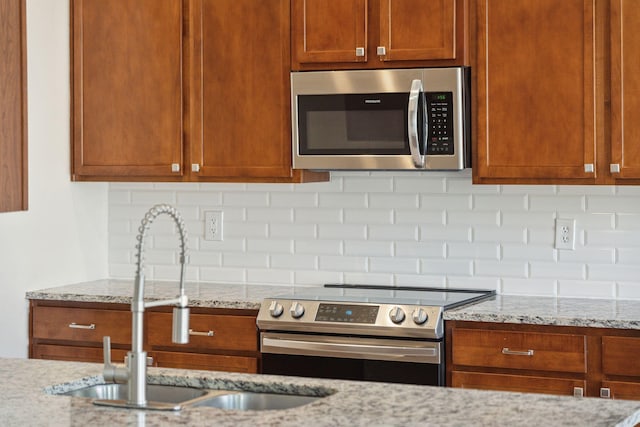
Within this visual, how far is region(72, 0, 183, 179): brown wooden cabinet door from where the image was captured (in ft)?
14.6

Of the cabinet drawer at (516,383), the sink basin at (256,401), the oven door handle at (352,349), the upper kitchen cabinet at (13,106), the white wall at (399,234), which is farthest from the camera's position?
the white wall at (399,234)

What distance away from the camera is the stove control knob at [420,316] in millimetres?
3717

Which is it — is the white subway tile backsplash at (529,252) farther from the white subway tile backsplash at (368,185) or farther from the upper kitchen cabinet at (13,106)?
the upper kitchen cabinet at (13,106)

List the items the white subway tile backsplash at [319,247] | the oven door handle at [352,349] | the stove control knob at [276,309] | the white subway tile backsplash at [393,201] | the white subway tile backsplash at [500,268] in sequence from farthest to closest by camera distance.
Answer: the white subway tile backsplash at [319,247]
the white subway tile backsplash at [393,201]
the white subway tile backsplash at [500,268]
the stove control knob at [276,309]
the oven door handle at [352,349]

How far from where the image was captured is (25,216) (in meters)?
4.38

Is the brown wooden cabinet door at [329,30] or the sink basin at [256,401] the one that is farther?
the brown wooden cabinet door at [329,30]

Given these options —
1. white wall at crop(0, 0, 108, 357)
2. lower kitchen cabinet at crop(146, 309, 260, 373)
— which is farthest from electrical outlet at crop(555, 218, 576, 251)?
white wall at crop(0, 0, 108, 357)

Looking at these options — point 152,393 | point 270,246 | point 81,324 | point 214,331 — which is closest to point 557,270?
point 270,246

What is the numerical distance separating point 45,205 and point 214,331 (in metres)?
1.06

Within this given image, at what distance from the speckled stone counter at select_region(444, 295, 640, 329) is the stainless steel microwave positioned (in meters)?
0.59

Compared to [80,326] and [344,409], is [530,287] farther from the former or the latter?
[344,409]

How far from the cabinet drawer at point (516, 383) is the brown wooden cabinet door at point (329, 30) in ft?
4.48

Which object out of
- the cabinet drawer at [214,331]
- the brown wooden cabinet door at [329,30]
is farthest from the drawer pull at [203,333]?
the brown wooden cabinet door at [329,30]

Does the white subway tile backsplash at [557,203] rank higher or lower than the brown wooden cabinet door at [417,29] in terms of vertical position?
lower
